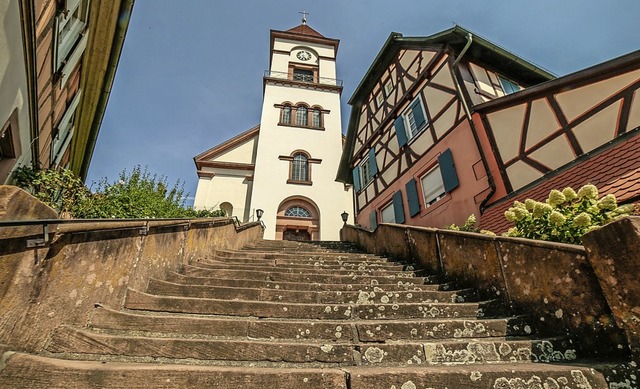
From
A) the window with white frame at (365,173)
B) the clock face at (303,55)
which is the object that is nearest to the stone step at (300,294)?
the window with white frame at (365,173)

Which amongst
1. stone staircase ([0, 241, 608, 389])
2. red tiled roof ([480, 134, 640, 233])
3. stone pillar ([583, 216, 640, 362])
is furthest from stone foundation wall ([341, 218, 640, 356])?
red tiled roof ([480, 134, 640, 233])

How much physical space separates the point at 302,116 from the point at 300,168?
4.18m

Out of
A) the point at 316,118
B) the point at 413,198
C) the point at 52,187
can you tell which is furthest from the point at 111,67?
the point at 316,118

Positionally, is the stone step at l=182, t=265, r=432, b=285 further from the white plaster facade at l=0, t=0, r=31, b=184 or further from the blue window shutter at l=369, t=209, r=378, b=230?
the blue window shutter at l=369, t=209, r=378, b=230

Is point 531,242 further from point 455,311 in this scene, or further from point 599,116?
point 599,116

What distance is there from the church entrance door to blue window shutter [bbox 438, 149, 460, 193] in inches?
384

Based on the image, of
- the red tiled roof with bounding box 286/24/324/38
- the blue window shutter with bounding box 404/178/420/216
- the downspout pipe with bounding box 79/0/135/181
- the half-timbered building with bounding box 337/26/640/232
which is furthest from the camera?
the red tiled roof with bounding box 286/24/324/38

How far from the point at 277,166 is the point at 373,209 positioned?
→ 301 inches

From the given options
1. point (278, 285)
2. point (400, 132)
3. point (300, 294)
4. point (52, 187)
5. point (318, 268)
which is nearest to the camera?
point (300, 294)

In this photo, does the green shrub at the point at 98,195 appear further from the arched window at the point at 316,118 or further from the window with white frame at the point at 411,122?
the arched window at the point at 316,118

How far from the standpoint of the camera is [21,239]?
1774 mm

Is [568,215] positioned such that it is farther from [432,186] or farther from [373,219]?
[373,219]

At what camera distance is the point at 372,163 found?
11.5 metres

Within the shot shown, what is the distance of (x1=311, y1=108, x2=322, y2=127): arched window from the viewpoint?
1877cm
